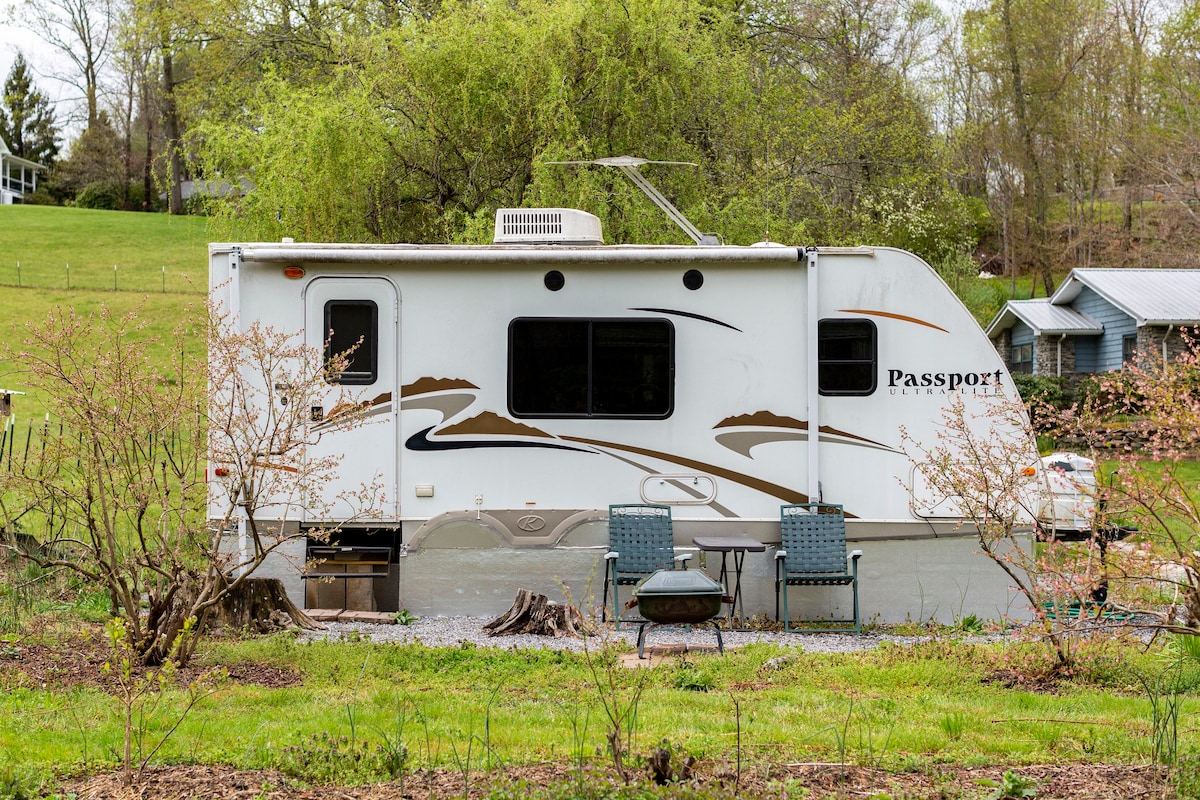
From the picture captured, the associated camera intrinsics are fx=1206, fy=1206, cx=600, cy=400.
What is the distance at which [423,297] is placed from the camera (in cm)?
973

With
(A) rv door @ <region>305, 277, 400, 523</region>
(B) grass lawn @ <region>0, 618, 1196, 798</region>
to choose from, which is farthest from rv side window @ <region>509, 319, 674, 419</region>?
(B) grass lawn @ <region>0, 618, 1196, 798</region>

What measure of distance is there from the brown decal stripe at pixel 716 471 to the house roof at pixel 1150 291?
21.0m

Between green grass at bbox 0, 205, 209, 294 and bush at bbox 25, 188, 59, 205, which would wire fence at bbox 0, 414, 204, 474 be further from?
bush at bbox 25, 188, 59, 205

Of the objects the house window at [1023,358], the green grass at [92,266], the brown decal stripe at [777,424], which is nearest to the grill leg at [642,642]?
the brown decal stripe at [777,424]

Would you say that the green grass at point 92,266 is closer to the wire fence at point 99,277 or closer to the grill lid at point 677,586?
the wire fence at point 99,277

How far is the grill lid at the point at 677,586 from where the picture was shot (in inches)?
291

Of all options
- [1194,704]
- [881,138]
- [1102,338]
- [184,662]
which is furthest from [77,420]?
[1102,338]

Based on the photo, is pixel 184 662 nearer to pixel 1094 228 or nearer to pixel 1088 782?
pixel 1088 782

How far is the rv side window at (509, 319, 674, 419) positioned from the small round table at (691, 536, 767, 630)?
3.58ft

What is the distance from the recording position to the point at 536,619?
9070 mm

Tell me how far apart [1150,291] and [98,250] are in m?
34.5

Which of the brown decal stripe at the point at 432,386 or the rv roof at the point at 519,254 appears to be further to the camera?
the brown decal stripe at the point at 432,386

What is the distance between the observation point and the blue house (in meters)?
28.2

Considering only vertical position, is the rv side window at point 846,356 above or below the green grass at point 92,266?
below
